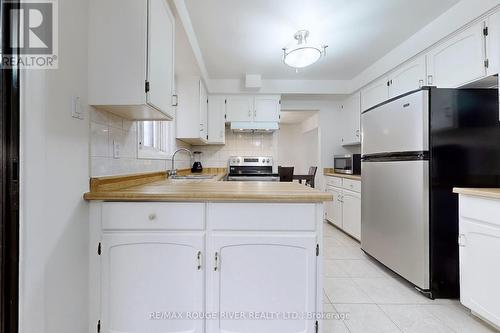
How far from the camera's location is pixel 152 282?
1.20 meters

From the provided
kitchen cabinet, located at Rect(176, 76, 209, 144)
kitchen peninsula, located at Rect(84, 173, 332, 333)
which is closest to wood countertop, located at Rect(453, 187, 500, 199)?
kitchen peninsula, located at Rect(84, 173, 332, 333)

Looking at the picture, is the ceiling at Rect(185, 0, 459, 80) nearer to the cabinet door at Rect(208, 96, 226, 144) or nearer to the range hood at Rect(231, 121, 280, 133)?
the cabinet door at Rect(208, 96, 226, 144)

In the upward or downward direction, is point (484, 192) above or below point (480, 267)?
above

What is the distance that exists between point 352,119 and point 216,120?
2298mm

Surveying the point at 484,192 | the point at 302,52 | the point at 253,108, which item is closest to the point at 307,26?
the point at 302,52

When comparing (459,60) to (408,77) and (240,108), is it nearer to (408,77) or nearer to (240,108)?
(408,77)

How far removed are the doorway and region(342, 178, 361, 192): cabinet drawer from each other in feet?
10.4

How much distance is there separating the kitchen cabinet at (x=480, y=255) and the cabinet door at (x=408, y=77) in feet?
5.16

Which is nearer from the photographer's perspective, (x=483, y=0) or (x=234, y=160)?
(x=483, y=0)

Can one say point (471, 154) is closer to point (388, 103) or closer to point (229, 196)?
point (388, 103)

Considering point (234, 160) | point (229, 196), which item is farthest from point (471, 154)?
point (234, 160)

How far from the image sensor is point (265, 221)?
3.94 feet

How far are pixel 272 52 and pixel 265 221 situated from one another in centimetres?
244

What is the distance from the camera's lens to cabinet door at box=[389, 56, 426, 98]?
8.31ft
